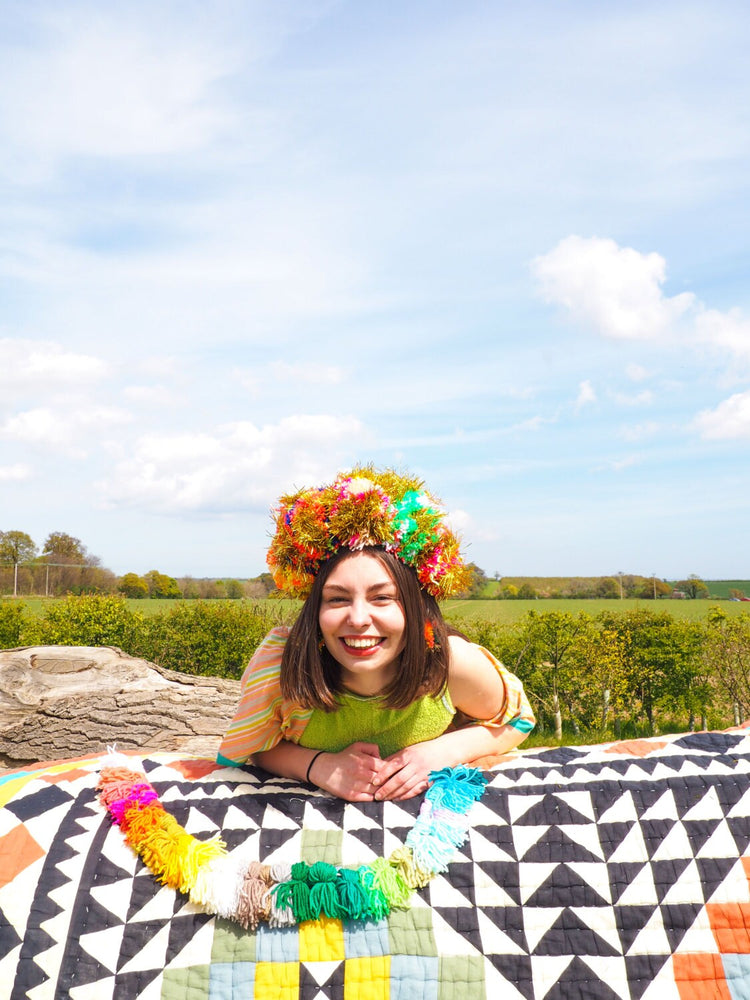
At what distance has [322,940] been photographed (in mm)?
2162

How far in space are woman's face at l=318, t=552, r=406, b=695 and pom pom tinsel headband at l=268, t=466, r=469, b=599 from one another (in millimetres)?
80

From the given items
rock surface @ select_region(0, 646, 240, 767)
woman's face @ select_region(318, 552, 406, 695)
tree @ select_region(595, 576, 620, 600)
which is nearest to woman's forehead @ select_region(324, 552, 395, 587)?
woman's face @ select_region(318, 552, 406, 695)

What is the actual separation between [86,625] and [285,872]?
5.97 m

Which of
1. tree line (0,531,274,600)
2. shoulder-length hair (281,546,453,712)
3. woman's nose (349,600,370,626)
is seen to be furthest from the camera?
tree line (0,531,274,600)

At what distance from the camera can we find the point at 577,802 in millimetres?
2408

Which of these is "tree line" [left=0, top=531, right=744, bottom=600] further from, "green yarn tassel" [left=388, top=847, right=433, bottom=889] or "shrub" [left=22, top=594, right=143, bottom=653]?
"green yarn tassel" [left=388, top=847, right=433, bottom=889]

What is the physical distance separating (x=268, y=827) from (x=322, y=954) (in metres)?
0.40

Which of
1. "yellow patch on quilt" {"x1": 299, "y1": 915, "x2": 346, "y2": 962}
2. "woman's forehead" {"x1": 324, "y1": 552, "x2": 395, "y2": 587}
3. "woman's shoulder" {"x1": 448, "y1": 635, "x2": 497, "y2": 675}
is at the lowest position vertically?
"yellow patch on quilt" {"x1": 299, "y1": 915, "x2": 346, "y2": 962}

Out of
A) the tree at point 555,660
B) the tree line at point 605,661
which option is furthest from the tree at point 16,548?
the tree at point 555,660

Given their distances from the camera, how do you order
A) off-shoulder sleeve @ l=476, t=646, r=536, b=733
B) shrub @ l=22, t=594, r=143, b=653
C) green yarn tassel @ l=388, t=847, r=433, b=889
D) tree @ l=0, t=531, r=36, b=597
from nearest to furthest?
green yarn tassel @ l=388, t=847, r=433, b=889
off-shoulder sleeve @ l=476, t=646, r=536, b=733
shrub @ l=22, t=594, r=143, b=653
tree @ l=0, t=531, r=36, b=597

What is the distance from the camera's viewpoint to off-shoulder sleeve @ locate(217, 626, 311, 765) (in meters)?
2.60

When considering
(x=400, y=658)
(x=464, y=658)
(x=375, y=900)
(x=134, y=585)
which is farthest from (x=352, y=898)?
(x=134, y=585)

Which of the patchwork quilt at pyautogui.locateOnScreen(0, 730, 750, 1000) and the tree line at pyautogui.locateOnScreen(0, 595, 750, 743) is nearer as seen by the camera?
the patchwork quilt at pyautogui.locateOnScreen(0, 730, 750, 1000)

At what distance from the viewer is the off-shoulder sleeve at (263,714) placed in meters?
2.60
